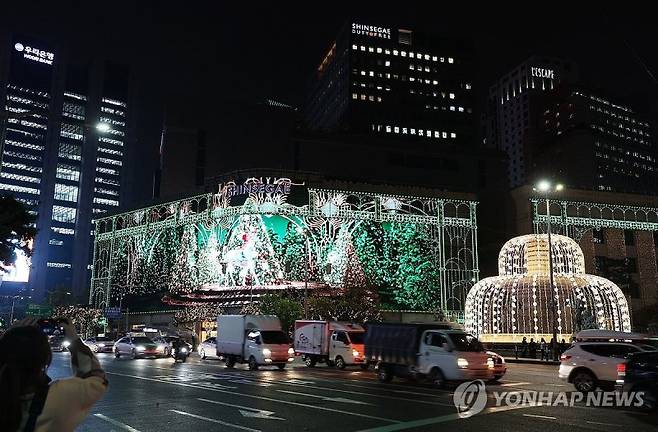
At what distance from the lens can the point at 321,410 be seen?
44.7 feet

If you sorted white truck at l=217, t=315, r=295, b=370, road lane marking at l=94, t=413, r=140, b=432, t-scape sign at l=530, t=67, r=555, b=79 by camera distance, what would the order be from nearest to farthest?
road lane marking at l=94, t=413, r=140, b=432 → white truck at l=217, t=315, r=295, b=370 → t-scape sign at l=530, t=67, r=555, b=79

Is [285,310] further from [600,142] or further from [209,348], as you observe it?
[600,142]

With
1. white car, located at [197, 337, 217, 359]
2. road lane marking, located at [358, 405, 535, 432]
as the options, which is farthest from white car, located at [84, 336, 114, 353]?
road lane marking, located at [358, 405, 535, 432]

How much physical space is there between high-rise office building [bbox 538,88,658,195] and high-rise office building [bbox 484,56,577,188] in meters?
4.58

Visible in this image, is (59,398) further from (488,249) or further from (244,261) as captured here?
(488,249)

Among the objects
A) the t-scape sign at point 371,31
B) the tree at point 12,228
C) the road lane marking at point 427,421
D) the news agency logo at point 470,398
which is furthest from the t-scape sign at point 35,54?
the road lane marking at point 427,421

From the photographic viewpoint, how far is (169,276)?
7219 cm

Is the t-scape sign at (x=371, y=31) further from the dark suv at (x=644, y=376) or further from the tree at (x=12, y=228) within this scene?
the dark suv at (x=644, y=376)

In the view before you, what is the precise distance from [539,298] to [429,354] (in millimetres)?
19520

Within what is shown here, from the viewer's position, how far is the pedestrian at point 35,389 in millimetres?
3457

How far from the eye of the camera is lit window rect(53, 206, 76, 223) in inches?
6211

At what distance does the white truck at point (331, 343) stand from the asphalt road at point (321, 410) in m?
8.42

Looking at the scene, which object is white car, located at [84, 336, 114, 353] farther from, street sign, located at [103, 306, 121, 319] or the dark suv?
the dark suv

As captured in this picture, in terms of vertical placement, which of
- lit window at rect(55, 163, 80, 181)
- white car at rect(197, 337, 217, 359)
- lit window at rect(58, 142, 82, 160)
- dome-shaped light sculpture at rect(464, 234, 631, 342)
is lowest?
white car at rect(197, 337, 217, 359)
